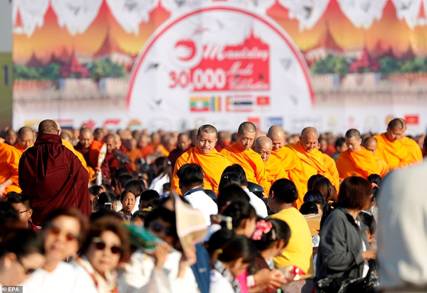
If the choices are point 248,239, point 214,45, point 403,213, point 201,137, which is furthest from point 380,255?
point 214,45

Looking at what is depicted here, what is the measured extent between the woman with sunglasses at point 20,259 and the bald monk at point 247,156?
836cm

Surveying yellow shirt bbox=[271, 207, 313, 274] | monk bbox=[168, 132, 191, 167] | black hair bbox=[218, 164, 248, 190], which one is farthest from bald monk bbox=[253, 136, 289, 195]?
yellow shirt bbox=[271, 207, 313, 274]

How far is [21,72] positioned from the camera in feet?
110

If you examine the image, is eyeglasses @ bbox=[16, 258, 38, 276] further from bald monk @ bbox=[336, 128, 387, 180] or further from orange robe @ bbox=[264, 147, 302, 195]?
bald monk @ bbox=[336, 128, 387, 180]

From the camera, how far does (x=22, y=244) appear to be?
7.45 m

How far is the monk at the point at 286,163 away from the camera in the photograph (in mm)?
17072

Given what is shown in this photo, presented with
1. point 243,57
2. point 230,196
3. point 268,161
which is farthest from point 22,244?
point 243,57

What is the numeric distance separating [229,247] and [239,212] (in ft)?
2.47

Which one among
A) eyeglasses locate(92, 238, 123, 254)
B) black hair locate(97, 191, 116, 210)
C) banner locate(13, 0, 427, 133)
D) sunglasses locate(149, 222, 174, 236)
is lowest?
black hair locate(97, 191, 116, 210)

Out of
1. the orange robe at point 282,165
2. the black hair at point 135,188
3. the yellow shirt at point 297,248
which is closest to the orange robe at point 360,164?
the orange robe at point 282,165

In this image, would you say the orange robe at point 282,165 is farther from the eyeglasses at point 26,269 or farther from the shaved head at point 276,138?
the eyeglasses at point 26,269

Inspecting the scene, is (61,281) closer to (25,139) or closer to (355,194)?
(355,194)

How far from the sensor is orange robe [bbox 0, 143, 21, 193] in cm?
1689

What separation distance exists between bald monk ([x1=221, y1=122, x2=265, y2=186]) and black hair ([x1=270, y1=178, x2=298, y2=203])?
215 inches
